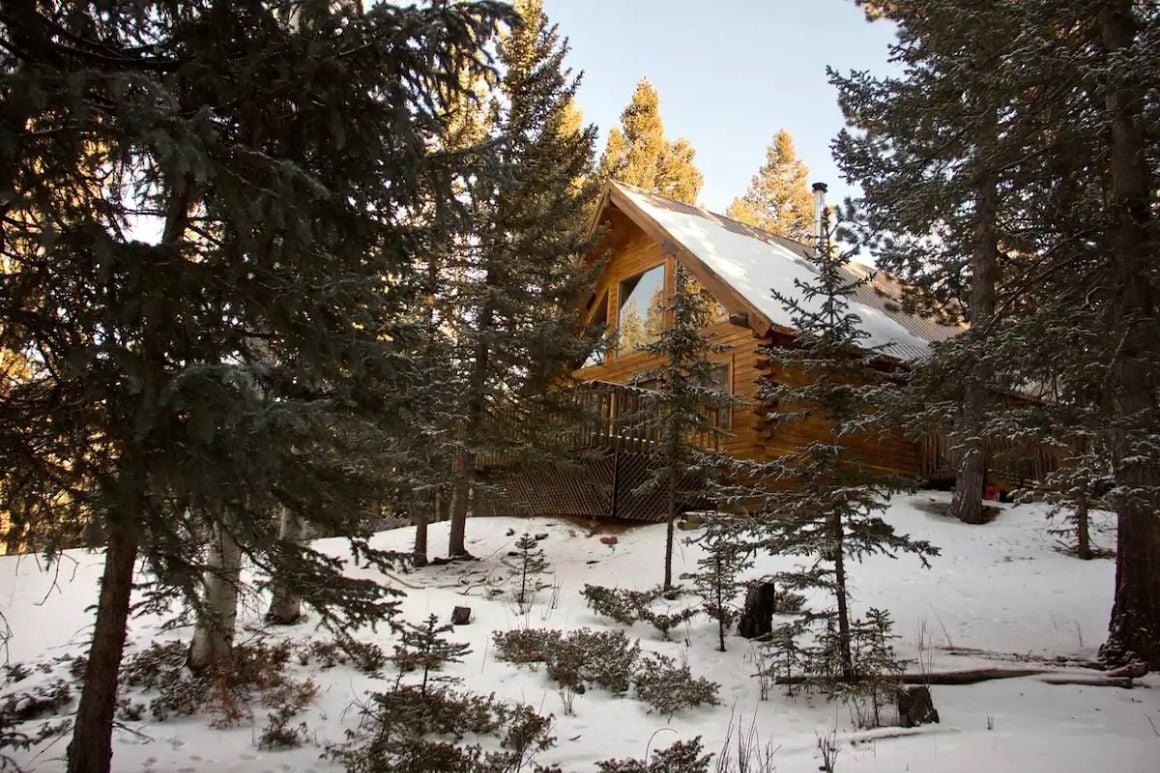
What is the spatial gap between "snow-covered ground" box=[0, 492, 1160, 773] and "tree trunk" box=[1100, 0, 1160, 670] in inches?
24.7

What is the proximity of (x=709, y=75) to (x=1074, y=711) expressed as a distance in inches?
786

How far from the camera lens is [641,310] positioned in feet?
57.8

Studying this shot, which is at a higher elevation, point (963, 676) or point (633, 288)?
point (633, 288)

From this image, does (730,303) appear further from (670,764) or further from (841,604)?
(670,764)

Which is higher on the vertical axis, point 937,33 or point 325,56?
point 937,33

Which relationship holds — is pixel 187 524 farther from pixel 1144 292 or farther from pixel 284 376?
pixel 1144 292

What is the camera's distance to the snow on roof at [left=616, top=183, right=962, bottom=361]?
14.4m

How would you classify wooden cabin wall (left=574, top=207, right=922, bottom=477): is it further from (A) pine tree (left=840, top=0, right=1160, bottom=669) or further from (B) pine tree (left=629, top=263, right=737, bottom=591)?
(A) pine tree (left=840, top=0, right=1160, bottom=669)

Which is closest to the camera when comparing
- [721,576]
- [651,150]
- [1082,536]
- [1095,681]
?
[1095,681]

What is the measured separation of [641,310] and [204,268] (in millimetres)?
14507

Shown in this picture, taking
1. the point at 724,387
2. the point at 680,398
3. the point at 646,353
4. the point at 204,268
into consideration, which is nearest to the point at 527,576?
the point at 680,398

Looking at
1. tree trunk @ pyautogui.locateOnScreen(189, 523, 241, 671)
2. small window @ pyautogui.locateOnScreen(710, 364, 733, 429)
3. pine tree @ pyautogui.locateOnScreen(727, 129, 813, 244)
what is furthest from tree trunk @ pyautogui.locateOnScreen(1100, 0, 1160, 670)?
pine tree @ pyautogui.locateOnScreen(727, 129, 813, 244)

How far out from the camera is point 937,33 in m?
9.00

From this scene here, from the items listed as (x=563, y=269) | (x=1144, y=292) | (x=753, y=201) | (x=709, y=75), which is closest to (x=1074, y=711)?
(x=1144, y=292)
